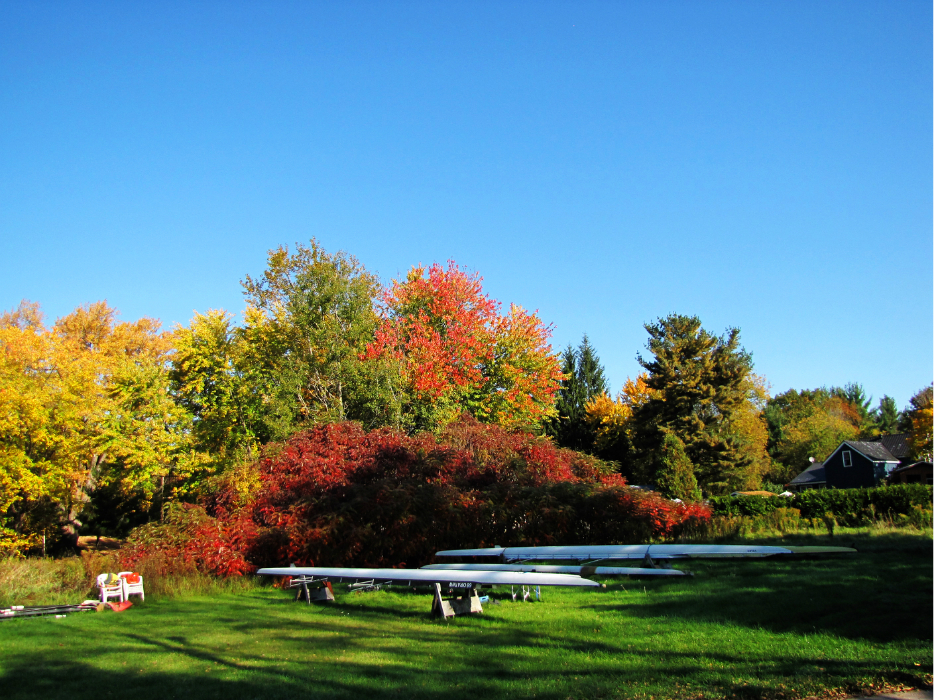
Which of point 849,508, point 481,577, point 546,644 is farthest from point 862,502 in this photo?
point 546,644

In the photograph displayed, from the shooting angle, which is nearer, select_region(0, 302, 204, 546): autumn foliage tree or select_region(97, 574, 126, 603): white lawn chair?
select_region(97, 574, 126, 603): white lawn chair

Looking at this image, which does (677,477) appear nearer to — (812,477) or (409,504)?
(409,504)

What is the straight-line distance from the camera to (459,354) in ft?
91.2

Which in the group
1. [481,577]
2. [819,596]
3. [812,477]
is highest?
[481,577]

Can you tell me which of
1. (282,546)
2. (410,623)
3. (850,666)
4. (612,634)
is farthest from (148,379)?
(850,666)

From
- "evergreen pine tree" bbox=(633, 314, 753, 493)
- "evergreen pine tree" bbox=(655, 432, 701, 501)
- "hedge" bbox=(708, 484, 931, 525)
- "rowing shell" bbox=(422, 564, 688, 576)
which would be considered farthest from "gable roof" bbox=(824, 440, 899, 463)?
"rowing shell" bbox=(422, 564, 688, 576)

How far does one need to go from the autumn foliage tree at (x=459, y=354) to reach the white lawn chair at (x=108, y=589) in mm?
11563

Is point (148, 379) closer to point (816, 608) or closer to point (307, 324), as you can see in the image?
point (307, 324)

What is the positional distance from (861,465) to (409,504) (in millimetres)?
44188

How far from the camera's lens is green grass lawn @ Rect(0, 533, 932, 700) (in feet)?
19.2

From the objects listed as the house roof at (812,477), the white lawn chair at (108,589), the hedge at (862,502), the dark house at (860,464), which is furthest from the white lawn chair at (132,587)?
the house roof at (812,477)

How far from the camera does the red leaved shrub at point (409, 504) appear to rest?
14.9 m

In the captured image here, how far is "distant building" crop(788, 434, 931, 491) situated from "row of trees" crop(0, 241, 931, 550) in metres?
13.4

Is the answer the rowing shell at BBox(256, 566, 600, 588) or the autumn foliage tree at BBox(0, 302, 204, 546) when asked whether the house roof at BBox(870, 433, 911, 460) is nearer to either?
the autumn foliage tree at BBox(0, 302, 204, 546)
